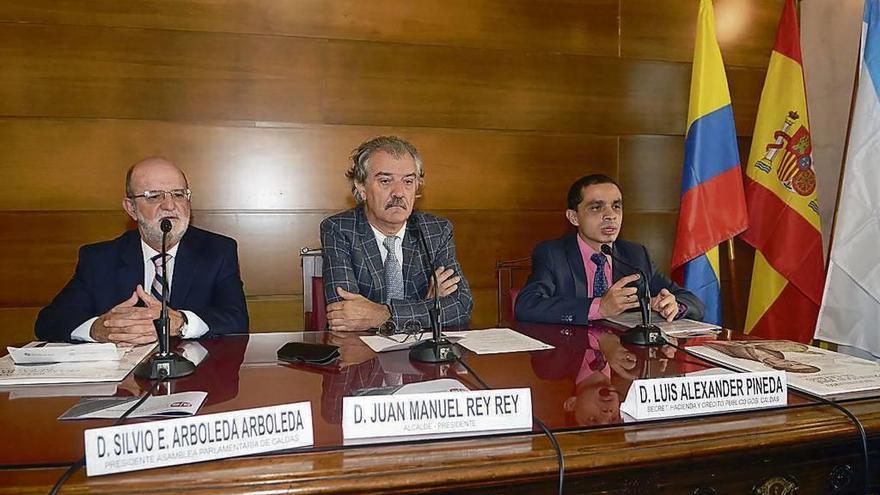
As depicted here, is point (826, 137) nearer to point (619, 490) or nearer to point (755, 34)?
point (755, 34)

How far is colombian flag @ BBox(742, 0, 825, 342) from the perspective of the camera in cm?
335

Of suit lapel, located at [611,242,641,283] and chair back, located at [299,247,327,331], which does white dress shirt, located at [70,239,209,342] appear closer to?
chair back, located at [299,247,327,331]

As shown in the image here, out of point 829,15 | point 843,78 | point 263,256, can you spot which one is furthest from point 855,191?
point 263,256

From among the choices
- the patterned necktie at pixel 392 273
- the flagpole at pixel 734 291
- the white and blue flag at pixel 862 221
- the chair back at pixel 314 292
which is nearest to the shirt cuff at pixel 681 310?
the patterned necktie at pixel 392 273

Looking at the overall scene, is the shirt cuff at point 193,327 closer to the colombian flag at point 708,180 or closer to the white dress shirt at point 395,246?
the white dress shirt at point 395,246

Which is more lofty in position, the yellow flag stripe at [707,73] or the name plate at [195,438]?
the yellow flag stripe at [707,73]

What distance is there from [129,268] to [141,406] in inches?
46.6

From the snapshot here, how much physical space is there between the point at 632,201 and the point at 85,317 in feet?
9.28

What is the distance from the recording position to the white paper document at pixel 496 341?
175 centimetres

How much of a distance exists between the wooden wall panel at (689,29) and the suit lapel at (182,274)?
103 inches

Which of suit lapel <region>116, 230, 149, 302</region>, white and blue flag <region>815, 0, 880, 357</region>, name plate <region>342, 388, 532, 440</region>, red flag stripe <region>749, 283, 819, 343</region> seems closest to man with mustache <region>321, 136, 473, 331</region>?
suit lapel <region>116, 230, 149, 302</region>

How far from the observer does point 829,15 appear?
372 centimetres

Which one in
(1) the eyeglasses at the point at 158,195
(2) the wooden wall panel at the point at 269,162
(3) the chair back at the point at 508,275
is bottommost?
(3) the chair back at the point at 508,275

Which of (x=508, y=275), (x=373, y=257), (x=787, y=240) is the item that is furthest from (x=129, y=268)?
(x=787, y=240)
